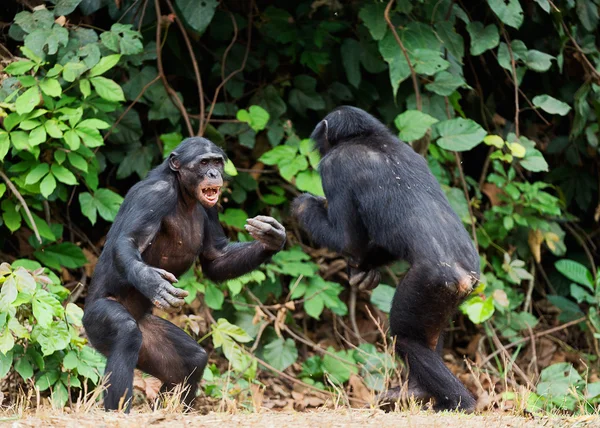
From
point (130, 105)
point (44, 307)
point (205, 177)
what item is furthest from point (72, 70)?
point (44, 307)

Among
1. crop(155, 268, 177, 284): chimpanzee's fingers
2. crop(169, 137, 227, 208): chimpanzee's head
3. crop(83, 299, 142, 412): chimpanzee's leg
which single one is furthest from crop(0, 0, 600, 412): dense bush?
crop(155, 268, 177, 284): chimpanzee's fingers

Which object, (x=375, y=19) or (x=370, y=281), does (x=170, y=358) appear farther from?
(x=375, y=19)

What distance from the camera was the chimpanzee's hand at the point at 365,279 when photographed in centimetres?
650

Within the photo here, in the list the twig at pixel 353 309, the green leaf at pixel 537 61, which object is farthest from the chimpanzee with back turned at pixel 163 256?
the green leaf at pixel 537 61

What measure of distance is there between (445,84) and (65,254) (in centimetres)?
379

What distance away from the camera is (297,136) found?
8820mm

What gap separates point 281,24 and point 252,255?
3.53 metres

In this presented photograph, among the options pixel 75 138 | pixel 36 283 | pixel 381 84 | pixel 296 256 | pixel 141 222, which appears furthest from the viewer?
pixel 381 84

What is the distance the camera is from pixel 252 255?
246 inches

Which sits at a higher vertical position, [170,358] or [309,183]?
[309,183]

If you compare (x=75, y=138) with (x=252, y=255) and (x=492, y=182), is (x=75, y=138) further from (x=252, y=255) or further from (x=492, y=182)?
(x=492, y=182)

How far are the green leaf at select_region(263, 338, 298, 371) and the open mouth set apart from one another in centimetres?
281

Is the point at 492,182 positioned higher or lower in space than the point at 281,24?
lower

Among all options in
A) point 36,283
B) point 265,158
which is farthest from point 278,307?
point 36,283
